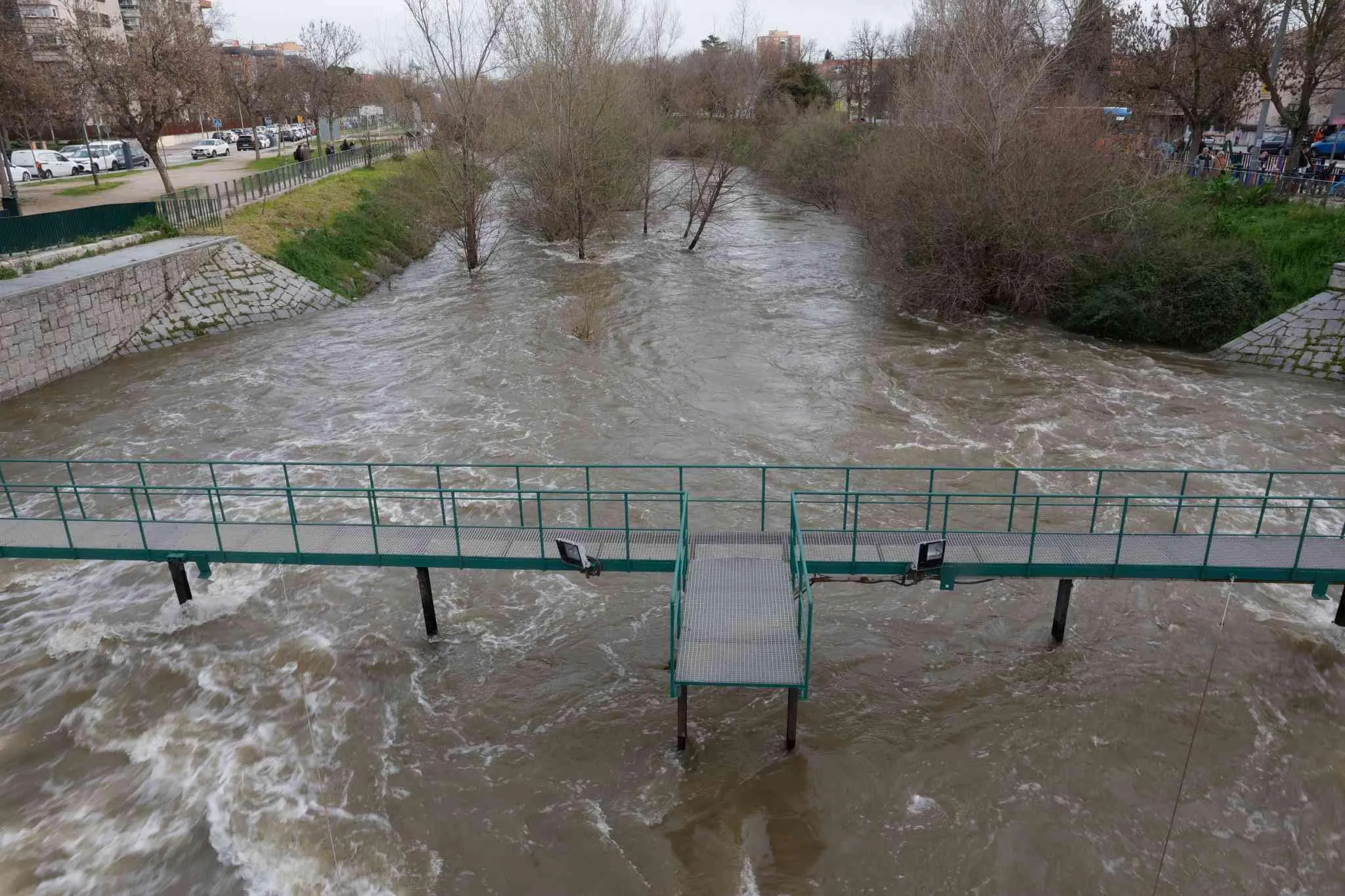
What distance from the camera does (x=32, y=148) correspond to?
35.6 meters

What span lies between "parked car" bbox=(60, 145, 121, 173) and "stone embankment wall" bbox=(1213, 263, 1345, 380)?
4004cm

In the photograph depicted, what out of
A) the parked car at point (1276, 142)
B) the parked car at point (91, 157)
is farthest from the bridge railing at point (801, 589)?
the parked car at point (91, 157)

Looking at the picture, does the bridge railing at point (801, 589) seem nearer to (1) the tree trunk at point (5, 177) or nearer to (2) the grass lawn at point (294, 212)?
(2) the grass lawn at point (294, 212)

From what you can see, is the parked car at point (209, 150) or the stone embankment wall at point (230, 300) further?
the parked car at point (209, 150)

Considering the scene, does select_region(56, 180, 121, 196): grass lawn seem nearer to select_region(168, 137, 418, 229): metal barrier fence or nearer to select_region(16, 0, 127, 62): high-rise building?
select_region(168, 137, 418, 229): metal barrier fence

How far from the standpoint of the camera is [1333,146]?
34375 mm

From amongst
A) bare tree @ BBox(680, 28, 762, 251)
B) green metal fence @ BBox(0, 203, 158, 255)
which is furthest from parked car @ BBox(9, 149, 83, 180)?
bare tree @ BBox(680, 28, 762, 251)

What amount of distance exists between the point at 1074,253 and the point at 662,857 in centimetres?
2131

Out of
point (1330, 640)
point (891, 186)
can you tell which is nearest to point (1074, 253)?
point (891, 186)

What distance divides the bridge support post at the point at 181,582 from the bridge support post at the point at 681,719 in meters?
6.54

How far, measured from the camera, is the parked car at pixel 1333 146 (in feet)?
112

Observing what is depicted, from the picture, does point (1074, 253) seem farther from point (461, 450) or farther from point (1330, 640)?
point (461, 450)

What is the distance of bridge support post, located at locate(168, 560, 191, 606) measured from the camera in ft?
37.0

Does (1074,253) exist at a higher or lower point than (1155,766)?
higher
